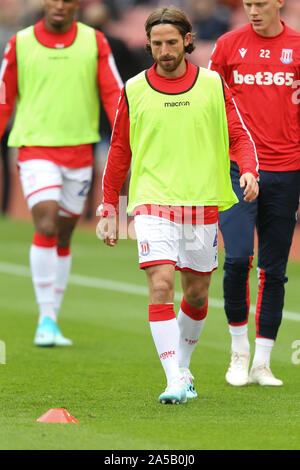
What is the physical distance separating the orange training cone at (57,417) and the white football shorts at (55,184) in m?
3.15

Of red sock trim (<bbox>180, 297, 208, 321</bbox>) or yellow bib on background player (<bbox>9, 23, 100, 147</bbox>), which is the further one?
yellow bib on background player (<bbox>9, 23, 100, 147</bbox>)

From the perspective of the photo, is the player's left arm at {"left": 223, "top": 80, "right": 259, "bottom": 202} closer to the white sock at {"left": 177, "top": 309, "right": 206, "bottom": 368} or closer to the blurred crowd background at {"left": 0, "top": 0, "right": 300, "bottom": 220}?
the white sock at {"left": 177, "top": 309, "right": 206, "bottom": 368}

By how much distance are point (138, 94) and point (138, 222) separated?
28.4 inches

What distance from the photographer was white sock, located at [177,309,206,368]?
23.6 feet

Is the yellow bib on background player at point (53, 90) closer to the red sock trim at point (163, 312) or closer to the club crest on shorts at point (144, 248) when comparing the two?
the club crest on shorts at point (144, 248)

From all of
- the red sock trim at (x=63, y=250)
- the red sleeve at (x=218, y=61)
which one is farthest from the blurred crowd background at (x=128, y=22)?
the red sleeve at (x=218, y=61)

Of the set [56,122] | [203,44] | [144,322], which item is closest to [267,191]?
[56,122]

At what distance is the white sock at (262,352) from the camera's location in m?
7.62

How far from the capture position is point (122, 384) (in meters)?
7.41

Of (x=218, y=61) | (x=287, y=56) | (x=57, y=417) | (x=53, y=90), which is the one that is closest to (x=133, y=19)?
(x=53, y=90)

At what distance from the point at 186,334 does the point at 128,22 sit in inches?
595

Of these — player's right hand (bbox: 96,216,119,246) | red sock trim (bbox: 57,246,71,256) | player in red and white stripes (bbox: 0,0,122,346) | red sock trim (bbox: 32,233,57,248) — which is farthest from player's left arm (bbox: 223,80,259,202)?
red sock trim (bbox: 57,246,71,256)

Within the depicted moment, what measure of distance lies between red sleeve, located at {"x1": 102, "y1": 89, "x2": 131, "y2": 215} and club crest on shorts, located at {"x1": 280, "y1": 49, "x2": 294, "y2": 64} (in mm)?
1226
